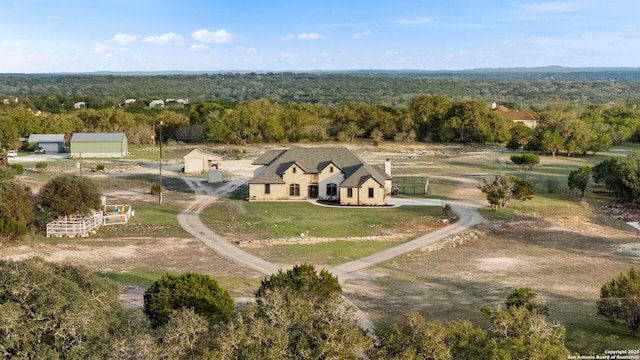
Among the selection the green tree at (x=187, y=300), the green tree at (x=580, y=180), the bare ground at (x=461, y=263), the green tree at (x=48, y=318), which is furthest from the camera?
the green tree at (x=580, y=180)

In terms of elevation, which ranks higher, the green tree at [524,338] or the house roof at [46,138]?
the house roof at [46,138]

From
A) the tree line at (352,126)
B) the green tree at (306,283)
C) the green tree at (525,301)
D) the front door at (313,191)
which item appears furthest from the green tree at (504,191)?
the tree line at (352,126)

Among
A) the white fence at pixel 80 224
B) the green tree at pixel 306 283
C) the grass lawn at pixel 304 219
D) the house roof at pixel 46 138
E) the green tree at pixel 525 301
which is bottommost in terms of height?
the grass lawn at pixel 304 219

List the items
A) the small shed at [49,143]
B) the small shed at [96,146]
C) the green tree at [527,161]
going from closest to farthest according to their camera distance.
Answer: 1. the green tree at [527,161]
2. the small shed at [96,146]
3. the small shed at [49,143]

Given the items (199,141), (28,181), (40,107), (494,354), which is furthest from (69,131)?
(494,354)

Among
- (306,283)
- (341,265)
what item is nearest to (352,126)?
(341,265)

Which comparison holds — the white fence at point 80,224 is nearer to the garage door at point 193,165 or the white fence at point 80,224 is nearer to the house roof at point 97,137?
the garage door at point 193,165

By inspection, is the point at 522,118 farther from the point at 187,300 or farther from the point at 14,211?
the point at 187,300
